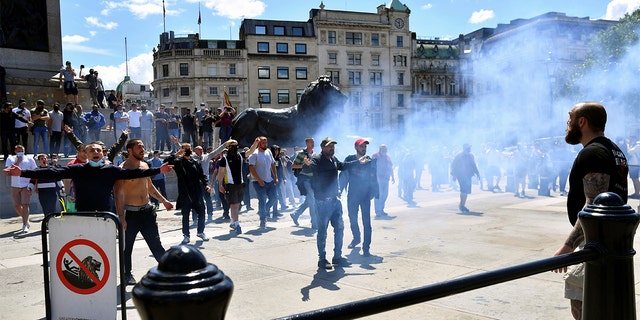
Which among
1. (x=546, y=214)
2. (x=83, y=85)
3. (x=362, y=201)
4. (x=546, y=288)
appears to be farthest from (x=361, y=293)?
(x=83, y=85)

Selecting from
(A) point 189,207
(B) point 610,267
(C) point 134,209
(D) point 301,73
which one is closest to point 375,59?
(D) point 301,73

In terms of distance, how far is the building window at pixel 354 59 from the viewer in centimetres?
6919

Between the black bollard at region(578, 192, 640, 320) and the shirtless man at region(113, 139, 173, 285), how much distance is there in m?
5.37

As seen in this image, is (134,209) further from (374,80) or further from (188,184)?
(374,80)

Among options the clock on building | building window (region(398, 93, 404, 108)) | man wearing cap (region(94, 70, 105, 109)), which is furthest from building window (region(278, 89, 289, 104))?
man wearing cap (region(94, 70, 105, 109))

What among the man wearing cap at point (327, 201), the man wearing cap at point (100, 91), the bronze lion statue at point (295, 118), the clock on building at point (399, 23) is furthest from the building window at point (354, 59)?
the man wearing cap at point (327, 201)

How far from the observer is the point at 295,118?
14961 mm

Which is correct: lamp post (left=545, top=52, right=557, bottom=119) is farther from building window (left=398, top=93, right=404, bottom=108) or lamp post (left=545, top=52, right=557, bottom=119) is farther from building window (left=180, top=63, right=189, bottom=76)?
building window (left=180, top=63, right=189, bottom=76)

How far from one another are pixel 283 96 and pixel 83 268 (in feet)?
208

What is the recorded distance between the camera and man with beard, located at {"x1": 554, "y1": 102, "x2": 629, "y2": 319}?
3486 mm

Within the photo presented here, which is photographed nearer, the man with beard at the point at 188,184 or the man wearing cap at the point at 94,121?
the man with beard at the point at 188,184

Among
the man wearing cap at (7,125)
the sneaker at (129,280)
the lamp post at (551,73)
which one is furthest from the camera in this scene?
the lamp post at (551,73)

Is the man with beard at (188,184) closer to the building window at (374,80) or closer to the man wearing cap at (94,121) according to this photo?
the man wearing cap at (94,121)

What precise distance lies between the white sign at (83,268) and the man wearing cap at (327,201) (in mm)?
3382
